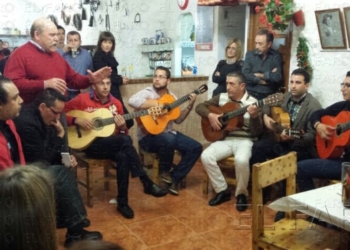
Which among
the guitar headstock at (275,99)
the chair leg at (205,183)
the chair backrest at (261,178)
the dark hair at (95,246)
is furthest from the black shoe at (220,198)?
the dark hair at (95,246)

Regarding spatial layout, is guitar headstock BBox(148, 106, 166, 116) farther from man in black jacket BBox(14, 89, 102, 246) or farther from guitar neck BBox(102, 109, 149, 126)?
man in black jacket BBox(14, 89, 102, 246)

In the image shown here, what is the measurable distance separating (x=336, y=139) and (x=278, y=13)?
1153mm

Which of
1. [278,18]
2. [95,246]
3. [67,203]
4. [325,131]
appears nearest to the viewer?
[95,246]

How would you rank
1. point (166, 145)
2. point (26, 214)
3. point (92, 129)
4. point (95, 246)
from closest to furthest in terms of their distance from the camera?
point (95, 246), point (26, 214), point (92, 129), point (166, 145)

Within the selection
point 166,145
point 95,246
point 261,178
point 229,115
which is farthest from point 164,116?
point 95,246

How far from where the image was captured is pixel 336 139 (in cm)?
232

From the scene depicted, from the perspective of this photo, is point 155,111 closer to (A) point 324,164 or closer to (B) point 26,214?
(A) point 324,164

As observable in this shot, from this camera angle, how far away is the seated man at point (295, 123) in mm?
2598

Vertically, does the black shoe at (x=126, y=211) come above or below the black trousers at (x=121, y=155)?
below

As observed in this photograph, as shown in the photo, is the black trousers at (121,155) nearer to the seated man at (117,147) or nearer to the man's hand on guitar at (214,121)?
the seated man at (117,147)

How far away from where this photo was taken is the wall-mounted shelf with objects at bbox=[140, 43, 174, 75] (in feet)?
15.6

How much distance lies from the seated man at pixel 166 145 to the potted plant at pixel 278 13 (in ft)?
2.70

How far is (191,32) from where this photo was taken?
14.2 ft

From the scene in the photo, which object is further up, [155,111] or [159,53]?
[159,53]
